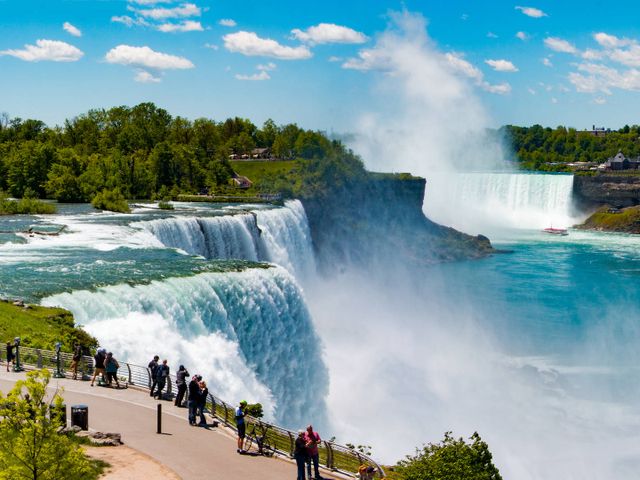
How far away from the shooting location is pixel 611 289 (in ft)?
208

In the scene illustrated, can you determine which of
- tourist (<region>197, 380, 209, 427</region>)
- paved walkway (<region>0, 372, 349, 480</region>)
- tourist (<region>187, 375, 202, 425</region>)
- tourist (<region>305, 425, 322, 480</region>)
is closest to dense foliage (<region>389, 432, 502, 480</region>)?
paved walkway (<region>0, 372, 349, 480</region>)

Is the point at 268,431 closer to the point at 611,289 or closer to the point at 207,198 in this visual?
the point at 611,289

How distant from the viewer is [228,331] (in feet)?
91.4

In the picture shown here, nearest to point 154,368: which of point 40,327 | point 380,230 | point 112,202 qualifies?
point 40,327

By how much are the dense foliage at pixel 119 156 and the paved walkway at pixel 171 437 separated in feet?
172

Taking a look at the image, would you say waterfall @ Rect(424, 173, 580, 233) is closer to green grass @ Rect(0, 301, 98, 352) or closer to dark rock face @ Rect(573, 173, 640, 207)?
dark rock face @ Rect(573, 173, 640, 207)

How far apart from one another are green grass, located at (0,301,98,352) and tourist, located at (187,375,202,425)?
20.2ft

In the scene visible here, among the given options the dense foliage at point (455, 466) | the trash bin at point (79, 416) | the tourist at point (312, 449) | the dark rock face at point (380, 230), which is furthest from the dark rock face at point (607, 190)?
the trash bin at point (79, 416)

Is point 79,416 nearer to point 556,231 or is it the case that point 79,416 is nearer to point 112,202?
point 112,202

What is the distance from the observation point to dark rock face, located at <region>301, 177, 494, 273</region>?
7038cm

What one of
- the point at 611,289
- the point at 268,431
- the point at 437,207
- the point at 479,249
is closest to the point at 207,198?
the point at 479,249

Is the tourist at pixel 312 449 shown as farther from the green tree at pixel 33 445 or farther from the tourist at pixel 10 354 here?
the tourist at pixel 10 354

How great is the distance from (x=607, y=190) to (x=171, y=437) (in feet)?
331

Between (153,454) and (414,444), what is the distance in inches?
699
